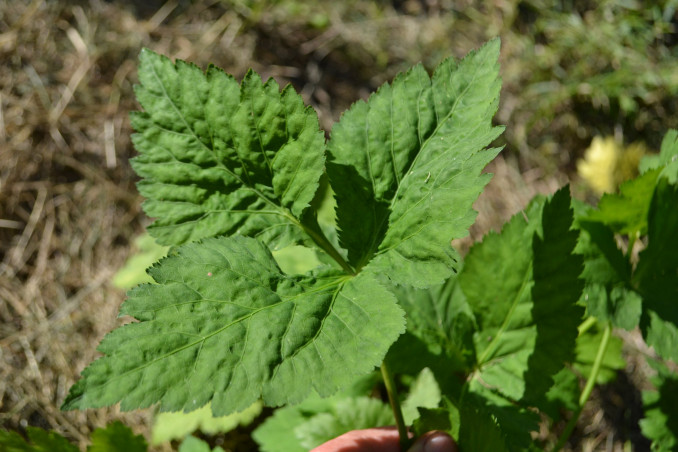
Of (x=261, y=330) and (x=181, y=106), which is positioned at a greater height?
(x=181, y=106)

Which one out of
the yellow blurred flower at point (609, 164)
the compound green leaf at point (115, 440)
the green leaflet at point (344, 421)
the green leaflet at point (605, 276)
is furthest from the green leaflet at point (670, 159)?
the compound green leaf at point (115, 440)

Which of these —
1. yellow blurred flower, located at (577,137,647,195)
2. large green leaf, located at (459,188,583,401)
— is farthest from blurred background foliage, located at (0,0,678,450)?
large green leaf, located at (459,188,583,401)

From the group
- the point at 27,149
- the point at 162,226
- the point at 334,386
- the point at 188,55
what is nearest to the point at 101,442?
the point at 162,226

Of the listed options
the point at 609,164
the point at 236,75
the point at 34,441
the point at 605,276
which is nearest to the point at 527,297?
the point at 605,276

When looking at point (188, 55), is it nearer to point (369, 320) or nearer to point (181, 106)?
point (181, 106)

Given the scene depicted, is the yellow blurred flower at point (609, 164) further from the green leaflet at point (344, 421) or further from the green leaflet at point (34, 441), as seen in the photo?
the green leaflet at point (34, 441)
